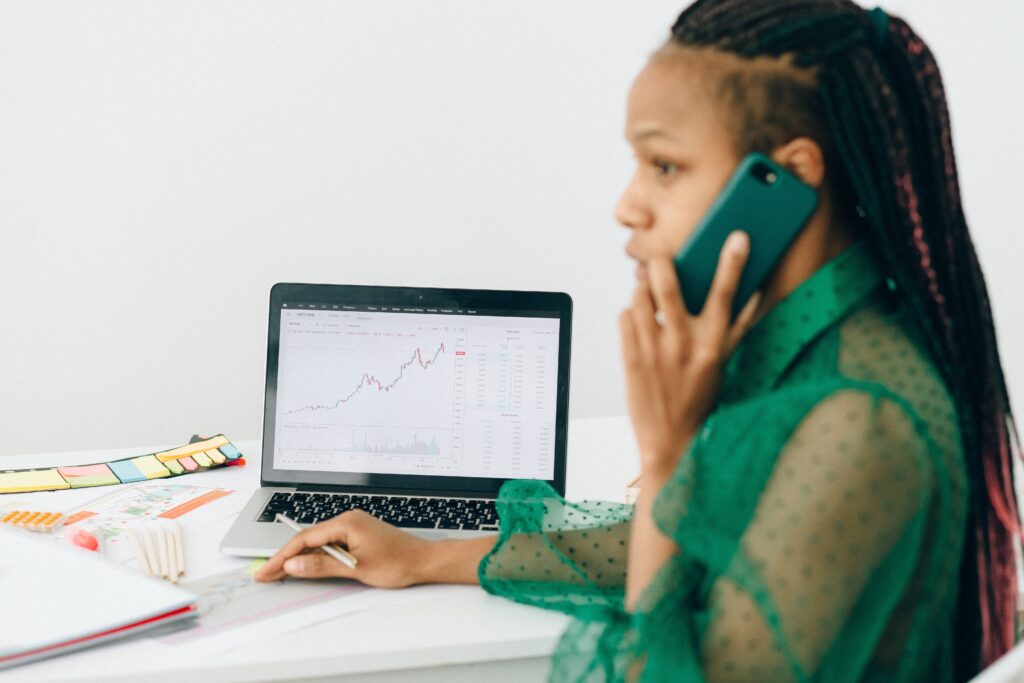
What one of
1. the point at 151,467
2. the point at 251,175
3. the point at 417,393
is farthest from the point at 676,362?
the point at 251,175

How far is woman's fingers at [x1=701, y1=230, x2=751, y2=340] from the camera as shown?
2.51 ft

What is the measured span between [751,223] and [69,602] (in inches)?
27.2

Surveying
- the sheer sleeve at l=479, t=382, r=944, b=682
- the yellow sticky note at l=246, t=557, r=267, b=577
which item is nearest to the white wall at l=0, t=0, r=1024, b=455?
the yellow sticky note at l=246, t=557, r=267, b=577

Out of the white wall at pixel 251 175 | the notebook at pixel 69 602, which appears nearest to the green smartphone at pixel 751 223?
the notebook at pixel 69 602

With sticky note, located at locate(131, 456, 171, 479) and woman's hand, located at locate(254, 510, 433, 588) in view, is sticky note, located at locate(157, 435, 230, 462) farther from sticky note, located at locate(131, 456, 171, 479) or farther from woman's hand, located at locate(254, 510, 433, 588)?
woman's hand, located at locate(254, 510, 433, 588)

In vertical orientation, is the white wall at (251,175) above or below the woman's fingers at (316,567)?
above

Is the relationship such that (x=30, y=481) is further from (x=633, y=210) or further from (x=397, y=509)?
(x=633, y=210)

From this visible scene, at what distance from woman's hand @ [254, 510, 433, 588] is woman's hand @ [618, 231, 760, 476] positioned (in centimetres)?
36

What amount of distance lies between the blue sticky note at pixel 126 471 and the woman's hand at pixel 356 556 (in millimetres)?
398

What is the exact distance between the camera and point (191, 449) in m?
1.47

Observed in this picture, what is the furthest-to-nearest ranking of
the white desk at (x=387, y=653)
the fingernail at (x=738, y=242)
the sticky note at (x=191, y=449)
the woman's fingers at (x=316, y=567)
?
the sticky note at (x=191, y=449) → the woman's fingers at (x=316, y=567) → the white desk at (x=387, y=653) → the fingernail at (x=738, y=242)

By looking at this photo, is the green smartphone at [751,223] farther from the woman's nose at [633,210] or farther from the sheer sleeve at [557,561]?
the sheer sleeve at [557,561]

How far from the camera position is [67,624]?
0.90 meters

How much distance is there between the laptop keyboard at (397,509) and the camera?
3.95 ft
